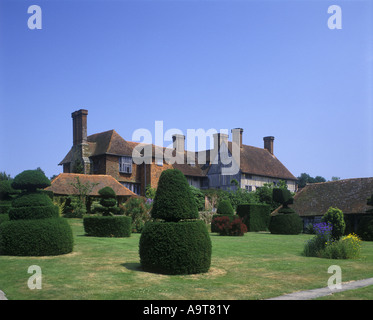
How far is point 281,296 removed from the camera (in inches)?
348

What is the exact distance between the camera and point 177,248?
10.8 metres

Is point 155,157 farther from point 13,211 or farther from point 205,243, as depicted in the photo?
point 205,243

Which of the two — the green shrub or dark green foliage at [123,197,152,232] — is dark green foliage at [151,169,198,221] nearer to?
the green shrub

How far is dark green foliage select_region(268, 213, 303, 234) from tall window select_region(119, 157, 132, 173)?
1942cm

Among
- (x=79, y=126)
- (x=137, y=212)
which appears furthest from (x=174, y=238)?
(x=79, y=126)

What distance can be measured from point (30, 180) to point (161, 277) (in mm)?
7186

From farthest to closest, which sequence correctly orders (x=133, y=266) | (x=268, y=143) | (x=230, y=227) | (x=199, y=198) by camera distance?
(x=268, y=143), (x=199, y=198), (x=230, y=227), (x=133, y=266)

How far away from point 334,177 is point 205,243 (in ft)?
285

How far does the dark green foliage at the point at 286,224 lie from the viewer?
97.6 ft

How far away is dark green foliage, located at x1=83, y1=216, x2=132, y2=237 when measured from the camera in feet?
69.3

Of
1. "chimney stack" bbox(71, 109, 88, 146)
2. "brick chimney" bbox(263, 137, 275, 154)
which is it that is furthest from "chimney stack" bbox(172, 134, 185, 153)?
"brick chimney" bbox(263, 137, 275, 154)

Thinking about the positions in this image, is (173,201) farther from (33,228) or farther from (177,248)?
(33,228)

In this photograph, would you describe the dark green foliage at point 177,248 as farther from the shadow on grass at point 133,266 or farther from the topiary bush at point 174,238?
the shadow on grass at point 133,266
